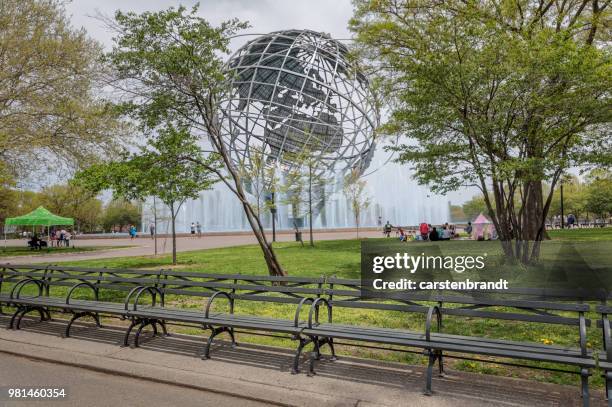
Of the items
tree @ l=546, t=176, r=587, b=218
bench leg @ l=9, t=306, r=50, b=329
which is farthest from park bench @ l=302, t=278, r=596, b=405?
tree @ l=546, t=176, r=587, b=218

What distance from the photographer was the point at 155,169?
9.20 meters

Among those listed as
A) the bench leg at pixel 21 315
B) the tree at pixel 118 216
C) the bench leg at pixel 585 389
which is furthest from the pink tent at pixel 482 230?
the tree at pixel 118 216

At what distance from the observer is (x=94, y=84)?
15.3 m

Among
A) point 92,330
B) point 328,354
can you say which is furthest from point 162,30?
point 328,354

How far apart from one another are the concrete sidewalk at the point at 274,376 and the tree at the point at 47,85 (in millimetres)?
10715

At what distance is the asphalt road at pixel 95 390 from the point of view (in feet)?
12.4

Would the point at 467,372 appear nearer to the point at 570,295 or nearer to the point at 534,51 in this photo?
the point at 570,295

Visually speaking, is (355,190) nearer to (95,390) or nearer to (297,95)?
(297,95)

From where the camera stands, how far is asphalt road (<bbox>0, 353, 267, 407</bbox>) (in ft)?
12.4

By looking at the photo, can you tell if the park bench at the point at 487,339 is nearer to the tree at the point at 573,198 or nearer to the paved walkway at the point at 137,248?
the paved walkway at the point at 137,248

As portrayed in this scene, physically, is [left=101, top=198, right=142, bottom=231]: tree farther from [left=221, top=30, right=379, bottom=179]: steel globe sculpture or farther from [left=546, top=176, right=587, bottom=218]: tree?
[left=546, top=176, right=587, bottom=218]: tree

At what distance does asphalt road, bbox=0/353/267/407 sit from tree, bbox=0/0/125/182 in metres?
11.1

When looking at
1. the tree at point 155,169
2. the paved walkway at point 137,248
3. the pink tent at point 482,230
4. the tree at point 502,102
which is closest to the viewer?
the tree at point 155,169

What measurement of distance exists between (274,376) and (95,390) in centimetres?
170
